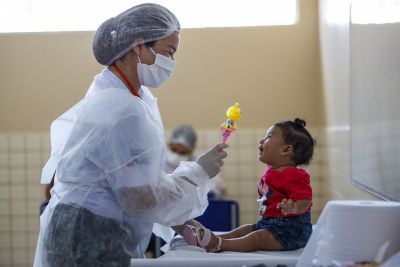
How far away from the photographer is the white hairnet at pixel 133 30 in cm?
238

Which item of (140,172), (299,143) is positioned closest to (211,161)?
(140,172)

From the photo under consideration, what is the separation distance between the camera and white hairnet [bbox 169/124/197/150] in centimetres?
529

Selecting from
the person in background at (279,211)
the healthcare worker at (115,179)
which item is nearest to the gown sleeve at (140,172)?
the healthcare worker at (115,179)

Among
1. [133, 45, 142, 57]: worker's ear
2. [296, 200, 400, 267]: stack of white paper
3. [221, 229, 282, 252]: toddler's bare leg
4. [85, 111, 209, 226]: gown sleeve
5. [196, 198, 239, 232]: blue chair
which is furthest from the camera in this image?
[196, 198, 239, 232]: blue chair

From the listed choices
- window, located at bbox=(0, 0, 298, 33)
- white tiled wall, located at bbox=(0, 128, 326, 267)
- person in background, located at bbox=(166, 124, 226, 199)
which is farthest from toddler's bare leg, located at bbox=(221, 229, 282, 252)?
window, located at bbox=(0, 0, 298, 33)

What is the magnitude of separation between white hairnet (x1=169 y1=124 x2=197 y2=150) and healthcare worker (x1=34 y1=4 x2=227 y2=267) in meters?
2.91

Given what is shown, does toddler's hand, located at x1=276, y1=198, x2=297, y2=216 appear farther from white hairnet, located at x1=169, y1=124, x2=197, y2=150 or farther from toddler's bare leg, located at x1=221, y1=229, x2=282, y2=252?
white hairnet, located at x1=169, y1=124, x2=197, y2=150

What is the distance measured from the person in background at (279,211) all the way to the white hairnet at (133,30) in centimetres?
50

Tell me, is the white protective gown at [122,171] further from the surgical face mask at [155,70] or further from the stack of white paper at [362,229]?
the stack of white paper at [362,229]

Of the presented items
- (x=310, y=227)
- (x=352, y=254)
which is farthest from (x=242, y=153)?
(x=352, y=254)

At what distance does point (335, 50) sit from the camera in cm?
446

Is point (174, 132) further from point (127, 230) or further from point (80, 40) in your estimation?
point (127, 230)

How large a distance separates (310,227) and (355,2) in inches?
41.1

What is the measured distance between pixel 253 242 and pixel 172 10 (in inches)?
140
